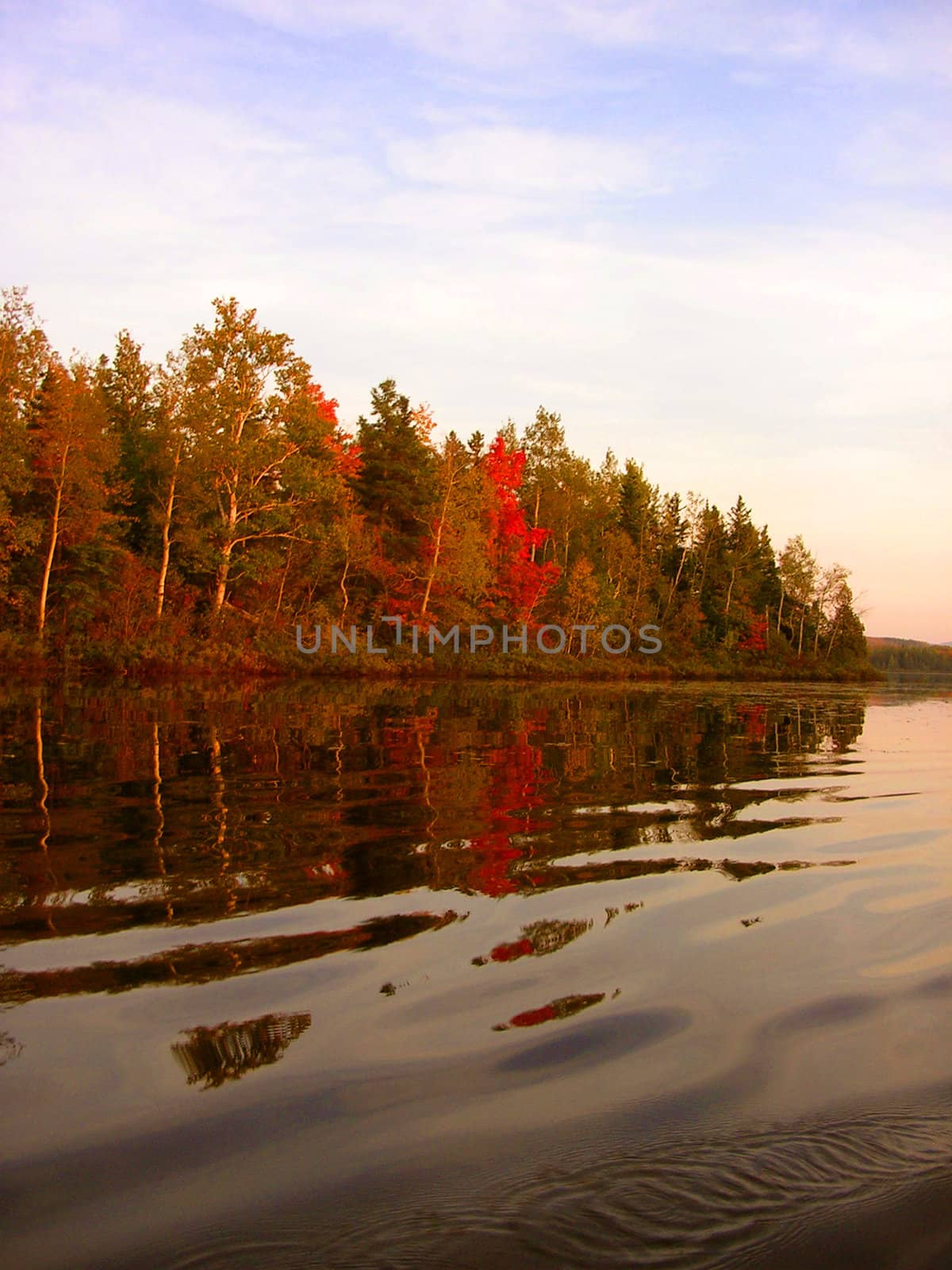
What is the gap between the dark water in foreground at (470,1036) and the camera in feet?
6.95

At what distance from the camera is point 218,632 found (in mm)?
37375

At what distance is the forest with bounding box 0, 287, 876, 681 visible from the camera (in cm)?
3491

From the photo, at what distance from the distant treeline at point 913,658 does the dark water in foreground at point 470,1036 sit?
166 meters

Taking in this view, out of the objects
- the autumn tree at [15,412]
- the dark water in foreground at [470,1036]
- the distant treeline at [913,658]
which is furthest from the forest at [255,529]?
the distant treeline at [913,658]

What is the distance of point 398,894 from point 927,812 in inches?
207

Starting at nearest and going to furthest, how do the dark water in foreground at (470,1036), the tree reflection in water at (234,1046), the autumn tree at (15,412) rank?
the dark water in foreground at (470,1036) < the tree reflection in water at (234,1046) < the autumn tree at (15,412)

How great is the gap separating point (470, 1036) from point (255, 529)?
120 ft

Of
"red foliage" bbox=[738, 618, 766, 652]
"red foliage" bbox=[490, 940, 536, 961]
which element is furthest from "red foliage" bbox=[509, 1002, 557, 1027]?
"red foliage" bbox=[738, 618, 766, 652]

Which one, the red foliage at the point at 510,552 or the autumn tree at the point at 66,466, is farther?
the red foliage at the point at 510,552

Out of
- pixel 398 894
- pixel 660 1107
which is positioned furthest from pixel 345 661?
pixel 660 1107

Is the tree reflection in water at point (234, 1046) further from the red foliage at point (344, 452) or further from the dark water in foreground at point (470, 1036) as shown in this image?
the red foliage at point (344, 452)

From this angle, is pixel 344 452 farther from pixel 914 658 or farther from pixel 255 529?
pixel 914 658

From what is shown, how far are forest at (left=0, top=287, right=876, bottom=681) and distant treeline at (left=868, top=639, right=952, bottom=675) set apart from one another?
353 ft

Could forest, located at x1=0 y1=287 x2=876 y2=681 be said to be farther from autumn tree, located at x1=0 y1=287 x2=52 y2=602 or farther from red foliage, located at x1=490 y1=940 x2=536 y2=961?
red foliage, located at x1=490 y1=940 x2=536 y2=961
